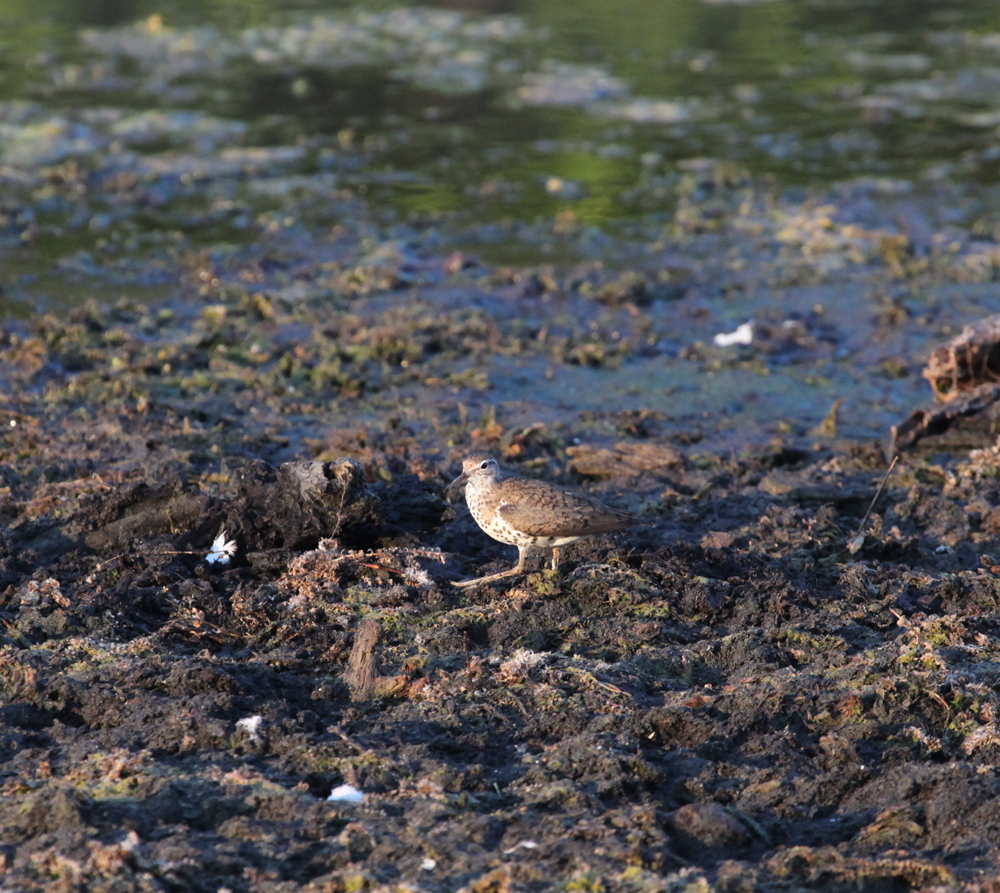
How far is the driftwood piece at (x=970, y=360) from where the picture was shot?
7.86 m

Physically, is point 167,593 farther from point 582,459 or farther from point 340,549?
point 582,459

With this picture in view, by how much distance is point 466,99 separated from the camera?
16.0 meters

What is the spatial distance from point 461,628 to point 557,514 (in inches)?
26.3

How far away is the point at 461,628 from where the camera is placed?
527 cm

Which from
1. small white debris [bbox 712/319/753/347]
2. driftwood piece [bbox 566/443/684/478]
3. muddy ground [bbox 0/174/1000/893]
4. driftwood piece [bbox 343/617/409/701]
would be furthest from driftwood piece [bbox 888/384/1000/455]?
driftwood piece [bbox 343/617/409/701]

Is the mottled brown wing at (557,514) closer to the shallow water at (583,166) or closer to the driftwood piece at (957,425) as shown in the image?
the shallow water at (583,166)

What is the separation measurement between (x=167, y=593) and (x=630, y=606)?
2.05 meters

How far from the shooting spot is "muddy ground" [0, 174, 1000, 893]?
390 centimetres

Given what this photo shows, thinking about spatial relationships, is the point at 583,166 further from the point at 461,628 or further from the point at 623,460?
the point at 461,628

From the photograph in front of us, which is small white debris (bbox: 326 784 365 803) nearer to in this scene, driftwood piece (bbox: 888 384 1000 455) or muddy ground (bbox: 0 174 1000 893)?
muddy ground (bbox: 0 174 1000 893)

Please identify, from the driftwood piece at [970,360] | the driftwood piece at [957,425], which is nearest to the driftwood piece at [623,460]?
the driftwood piece at [957,425]

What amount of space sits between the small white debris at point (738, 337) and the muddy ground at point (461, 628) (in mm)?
110

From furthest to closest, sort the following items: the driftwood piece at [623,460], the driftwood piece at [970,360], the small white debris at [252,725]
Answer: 1. the driftwood piece at [970,360]
2. the driftwood piece at [623,460]
3. the small white debris at [252,725]

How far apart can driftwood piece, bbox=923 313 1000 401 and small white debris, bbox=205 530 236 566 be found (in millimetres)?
4626
